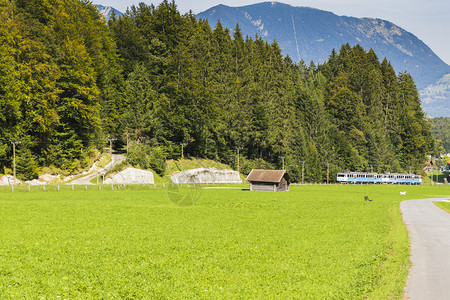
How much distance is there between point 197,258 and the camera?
1892 centimetres

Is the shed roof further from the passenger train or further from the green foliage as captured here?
the passenger train

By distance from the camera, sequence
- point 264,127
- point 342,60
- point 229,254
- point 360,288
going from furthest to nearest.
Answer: point 342,60 → point 264,127 → point 229,254 → point 360,288

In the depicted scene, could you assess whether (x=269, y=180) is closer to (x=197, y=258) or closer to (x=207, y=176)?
(x=207, y=176)

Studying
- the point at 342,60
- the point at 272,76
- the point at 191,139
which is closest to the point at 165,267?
the point at 191,139

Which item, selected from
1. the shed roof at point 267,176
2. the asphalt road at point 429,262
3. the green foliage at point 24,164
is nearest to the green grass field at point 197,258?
the asphalt road at point 429,262

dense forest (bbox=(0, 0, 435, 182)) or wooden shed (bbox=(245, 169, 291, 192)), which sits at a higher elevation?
dense forest (bbox=(0, 0, 435, 182))

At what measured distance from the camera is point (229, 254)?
64.7ft

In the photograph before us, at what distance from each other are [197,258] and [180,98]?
82920 mm

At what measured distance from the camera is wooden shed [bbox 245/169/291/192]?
275 feet

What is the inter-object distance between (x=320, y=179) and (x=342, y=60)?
6934cm

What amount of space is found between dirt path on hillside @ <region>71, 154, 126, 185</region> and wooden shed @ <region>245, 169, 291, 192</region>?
26.3m

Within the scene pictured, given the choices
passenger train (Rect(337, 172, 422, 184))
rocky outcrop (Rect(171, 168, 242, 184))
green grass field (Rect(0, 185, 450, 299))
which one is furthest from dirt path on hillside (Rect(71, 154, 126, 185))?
passenger train (Rect(337, 172, 422, 184))

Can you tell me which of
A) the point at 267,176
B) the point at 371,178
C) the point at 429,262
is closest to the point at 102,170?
the point at 267,176

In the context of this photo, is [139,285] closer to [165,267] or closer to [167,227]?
[165,267]
